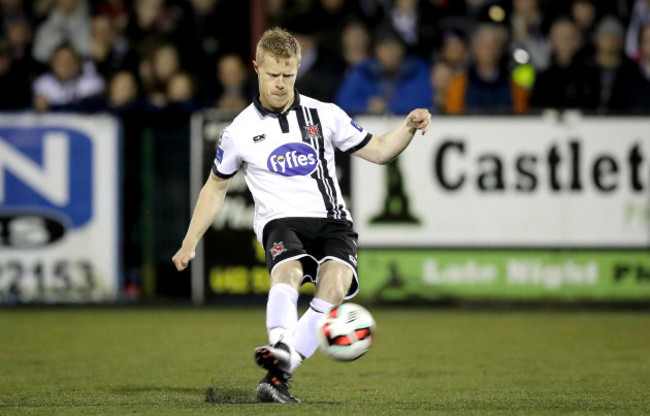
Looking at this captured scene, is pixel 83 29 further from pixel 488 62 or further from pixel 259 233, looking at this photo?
pixel 259 233

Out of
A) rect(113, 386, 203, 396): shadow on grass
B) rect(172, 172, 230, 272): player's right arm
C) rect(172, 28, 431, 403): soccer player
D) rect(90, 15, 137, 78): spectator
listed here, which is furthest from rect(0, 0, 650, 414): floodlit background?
rect(172, 28, 431, 403): soccer player

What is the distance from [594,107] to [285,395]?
22.6 feet

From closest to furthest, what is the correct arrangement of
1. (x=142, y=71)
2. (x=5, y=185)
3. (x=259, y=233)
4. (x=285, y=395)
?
(x=285, y=395)
(x=259, y=233)
(x=5, y=185)
(x=142, y=71)

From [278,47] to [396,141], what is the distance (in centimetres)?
79

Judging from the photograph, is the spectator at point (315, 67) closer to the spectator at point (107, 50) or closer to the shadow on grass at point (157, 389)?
the spectator at point (107, 50)

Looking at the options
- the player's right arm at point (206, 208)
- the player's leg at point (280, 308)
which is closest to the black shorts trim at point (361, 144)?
the player's leg at point (280, 308)

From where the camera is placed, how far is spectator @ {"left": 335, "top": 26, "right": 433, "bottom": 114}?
39.8ft

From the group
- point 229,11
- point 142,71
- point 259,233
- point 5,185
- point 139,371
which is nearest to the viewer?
point 259,233

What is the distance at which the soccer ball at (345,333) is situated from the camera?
18.7 feet

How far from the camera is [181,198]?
1192cm

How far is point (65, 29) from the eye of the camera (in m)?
14.3

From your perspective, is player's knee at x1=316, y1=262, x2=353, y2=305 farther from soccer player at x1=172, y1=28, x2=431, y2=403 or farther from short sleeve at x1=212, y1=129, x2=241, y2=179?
short sleeve at x1=212, y1=129, x2=241, y2=179

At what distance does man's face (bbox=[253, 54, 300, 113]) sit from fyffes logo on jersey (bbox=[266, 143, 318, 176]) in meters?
0.22

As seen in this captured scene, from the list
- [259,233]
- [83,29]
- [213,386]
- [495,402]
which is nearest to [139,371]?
[213,386]
